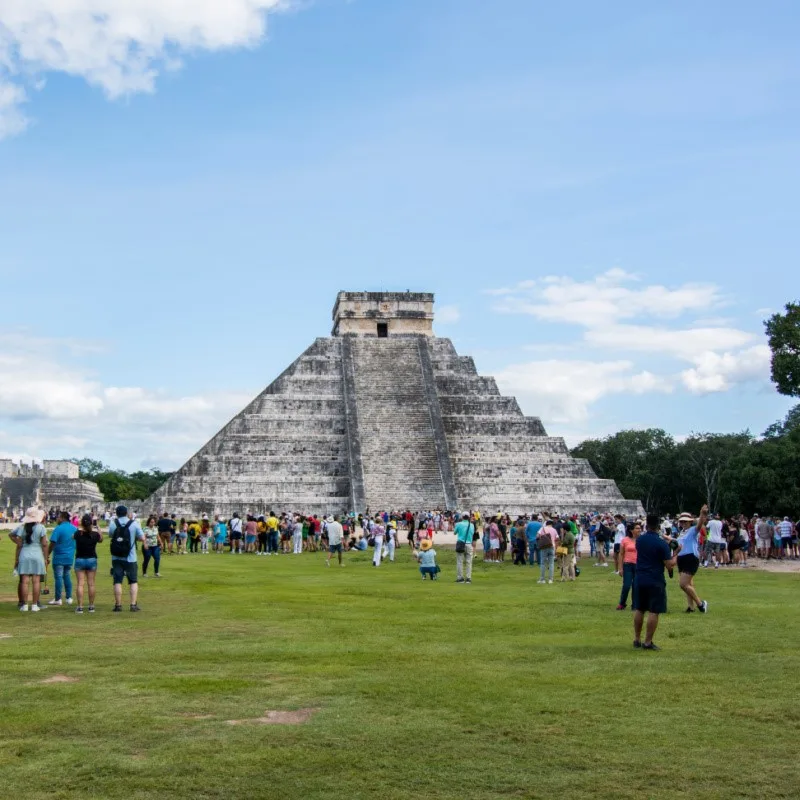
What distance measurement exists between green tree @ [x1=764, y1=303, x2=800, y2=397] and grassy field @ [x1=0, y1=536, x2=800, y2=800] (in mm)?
19564

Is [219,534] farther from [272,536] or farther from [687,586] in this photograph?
[687,586]

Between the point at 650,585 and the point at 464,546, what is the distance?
7.44 metres

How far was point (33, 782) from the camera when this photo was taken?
16.5 ft

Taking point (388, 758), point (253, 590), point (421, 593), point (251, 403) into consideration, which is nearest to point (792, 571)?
point (421, 593)

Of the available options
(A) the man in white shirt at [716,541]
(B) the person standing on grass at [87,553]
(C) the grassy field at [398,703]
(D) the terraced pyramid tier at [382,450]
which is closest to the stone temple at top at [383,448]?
(D) the terraced pyramid tier at [382,450]

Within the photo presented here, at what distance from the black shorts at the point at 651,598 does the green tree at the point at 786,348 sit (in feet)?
75.8

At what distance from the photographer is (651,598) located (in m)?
8.87

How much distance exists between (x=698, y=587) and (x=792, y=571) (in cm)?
548

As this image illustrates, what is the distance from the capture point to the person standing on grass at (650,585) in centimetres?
888

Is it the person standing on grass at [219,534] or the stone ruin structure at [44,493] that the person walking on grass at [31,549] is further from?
the stone ruin structure at [44,493]

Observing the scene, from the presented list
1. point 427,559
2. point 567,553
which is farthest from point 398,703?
point 567,553

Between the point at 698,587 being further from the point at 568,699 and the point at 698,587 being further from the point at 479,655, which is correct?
the point at 568,699

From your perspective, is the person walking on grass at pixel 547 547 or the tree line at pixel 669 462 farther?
the tree line at pixel 669 462

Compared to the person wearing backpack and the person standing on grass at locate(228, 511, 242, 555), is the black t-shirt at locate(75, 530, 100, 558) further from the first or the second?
the person standing on grass at locate(228, 511, 242, 555)
